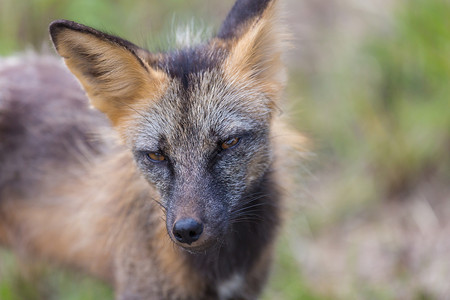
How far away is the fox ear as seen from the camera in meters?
4.13

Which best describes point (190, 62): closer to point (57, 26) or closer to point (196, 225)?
point (57, 26)

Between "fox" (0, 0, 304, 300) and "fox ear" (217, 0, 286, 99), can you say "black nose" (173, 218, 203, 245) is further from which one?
"fox ear" (217, 0, 286, 99)

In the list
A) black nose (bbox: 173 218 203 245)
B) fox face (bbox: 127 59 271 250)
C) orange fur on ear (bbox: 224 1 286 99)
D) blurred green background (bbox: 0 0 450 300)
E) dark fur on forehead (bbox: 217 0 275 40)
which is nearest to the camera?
black nose (bbox: 173 218 203 245)

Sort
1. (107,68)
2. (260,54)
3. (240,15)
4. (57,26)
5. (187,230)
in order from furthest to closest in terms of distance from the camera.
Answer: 1. (240,15)
2. (260,54)
3. (107,68)
4. (57,26)
5. (187,230)

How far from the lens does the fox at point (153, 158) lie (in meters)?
3.91

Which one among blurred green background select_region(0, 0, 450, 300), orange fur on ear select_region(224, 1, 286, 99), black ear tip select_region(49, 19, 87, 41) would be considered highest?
black ear tip select_region(49, 19, 87, 41)

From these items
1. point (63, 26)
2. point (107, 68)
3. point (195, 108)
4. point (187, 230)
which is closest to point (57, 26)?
point (63, 26)

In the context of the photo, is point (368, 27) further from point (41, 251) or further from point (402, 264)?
point (41, 251)

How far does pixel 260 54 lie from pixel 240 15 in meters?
0.46

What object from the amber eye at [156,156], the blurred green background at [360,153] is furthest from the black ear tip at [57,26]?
the blurred green background at [360,153]

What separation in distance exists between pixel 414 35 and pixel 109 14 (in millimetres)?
4343

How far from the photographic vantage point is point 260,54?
426cm

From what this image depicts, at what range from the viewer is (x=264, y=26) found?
4160 mm

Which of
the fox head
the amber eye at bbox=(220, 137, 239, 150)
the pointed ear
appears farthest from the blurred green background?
the pointed ear
